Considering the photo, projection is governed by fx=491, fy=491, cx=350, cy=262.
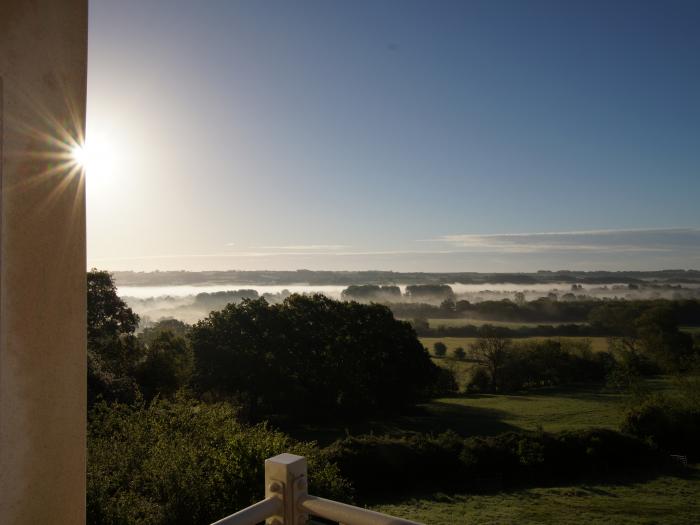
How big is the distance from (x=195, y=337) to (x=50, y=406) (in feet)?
73.8

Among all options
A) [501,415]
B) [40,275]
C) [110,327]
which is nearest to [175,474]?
[40,275]

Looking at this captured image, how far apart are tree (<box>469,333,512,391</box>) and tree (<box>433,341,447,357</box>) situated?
2.39 m

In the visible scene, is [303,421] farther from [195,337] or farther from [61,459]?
[61,459]

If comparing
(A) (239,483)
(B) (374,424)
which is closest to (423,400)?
(B) (374,424)

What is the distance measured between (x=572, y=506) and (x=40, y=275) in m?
18.7

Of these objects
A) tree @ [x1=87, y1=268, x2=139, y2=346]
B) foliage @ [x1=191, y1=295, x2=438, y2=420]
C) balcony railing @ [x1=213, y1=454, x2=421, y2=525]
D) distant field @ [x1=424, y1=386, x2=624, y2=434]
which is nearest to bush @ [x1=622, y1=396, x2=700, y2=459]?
distant field @ [x1=424, y1=386, x2=624, y2=434]

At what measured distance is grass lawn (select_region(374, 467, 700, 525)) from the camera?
14.7 meters

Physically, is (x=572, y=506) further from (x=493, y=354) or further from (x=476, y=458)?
(x=493, y=354)

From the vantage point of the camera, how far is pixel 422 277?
3894 centimetres

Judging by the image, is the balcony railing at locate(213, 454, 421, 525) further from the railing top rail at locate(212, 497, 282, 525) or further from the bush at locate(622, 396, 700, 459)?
the bush at locate(622, 396, 700, 459)

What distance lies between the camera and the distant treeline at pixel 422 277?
3066 cm

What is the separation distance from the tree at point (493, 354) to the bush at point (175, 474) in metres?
23.5

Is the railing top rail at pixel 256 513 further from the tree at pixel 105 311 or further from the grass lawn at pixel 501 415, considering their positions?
the tree at pixel 105 311

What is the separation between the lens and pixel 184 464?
29.3 feet
